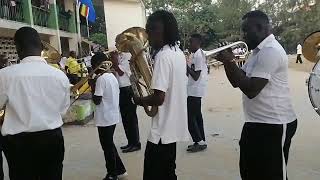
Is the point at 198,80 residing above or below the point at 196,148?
above

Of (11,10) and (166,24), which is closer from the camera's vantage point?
(166,24)

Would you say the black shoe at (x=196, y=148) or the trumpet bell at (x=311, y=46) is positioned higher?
the trumpet bell at (x=311, y=46)

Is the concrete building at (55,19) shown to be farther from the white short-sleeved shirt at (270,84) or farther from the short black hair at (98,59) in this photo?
the white short-sleeved shirt at (270,84)

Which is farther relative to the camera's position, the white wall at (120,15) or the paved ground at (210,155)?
the white wall at (120,15)

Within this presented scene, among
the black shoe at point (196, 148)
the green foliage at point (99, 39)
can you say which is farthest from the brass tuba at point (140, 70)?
the green foliage at point (99, 39)

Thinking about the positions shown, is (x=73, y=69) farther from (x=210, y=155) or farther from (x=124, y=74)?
(x=210, y=155)

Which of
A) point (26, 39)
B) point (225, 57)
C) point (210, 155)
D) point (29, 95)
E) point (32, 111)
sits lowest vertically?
point (210, 155)

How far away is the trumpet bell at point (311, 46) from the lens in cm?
493

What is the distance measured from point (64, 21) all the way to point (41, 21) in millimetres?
5038

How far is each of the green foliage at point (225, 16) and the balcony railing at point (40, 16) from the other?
2205 centimetres

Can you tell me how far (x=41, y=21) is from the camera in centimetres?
1922

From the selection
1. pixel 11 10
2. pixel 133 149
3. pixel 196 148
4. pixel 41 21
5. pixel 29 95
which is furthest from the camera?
pixel 41 21

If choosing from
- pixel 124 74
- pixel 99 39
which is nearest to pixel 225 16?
pixel 99 39

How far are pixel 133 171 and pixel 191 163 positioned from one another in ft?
2.48
